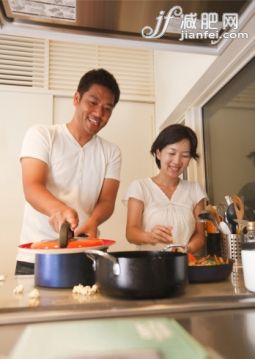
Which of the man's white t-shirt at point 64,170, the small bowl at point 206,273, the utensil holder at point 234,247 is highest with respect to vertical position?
the man's white t-shirt at point 64,170

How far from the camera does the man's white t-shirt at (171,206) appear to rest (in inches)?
51.9

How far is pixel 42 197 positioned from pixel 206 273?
1.78ft

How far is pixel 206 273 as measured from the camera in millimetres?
786

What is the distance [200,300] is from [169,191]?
32.9 inches

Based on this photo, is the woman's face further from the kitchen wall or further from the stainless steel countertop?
the stainless steel countertop

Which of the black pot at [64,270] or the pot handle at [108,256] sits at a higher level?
the pot handle at [108,256]

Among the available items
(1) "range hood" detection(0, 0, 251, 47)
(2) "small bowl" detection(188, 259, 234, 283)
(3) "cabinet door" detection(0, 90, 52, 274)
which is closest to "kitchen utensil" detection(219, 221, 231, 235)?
(2) "small bowl" detection(188, 259, 234, 283)

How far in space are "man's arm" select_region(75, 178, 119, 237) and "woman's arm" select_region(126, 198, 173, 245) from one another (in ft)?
0.34

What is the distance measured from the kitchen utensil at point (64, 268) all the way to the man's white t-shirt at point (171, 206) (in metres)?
0.54

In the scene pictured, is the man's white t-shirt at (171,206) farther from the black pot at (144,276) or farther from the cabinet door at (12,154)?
the cabinet door at (12,154)

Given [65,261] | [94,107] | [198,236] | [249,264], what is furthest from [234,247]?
→ [94,107]

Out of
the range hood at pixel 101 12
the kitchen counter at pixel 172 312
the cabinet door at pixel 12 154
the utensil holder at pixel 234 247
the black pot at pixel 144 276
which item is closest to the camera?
the kitchen counter at pixel 172 312

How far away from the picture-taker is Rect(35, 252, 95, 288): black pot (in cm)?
71

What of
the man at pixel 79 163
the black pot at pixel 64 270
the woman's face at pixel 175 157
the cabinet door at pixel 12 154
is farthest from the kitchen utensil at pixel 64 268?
the cabinet door at pixel 12 154
